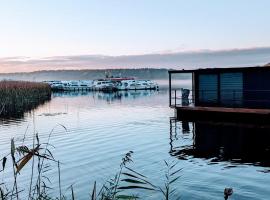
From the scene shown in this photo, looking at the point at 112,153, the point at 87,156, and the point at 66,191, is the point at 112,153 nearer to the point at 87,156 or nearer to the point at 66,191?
the point at 87,156

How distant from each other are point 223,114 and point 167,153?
13724 mm

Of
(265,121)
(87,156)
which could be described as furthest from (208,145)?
(265,121)

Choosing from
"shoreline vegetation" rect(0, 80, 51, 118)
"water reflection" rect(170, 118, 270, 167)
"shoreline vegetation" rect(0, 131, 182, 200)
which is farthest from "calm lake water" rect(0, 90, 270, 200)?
"shoreline vegetation" rect(0, 80, 51, 118)

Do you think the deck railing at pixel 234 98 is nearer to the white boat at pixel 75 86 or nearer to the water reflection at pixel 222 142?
the water reflection at pixel 222 142

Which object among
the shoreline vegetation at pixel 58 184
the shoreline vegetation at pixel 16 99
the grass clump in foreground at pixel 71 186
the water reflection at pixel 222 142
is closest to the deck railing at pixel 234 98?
the water reflection at pixel 222 142

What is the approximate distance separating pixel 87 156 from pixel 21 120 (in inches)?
743

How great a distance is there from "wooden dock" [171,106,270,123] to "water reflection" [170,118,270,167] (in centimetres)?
115

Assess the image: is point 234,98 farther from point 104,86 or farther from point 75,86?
point 75,86

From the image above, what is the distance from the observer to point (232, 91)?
3328 cm

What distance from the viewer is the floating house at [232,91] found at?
1236 inches

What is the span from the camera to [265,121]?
30.3 metres

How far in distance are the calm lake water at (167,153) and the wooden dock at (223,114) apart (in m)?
1.26

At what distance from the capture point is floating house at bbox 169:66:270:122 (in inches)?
1236

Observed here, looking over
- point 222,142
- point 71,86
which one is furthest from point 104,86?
point 222,142
